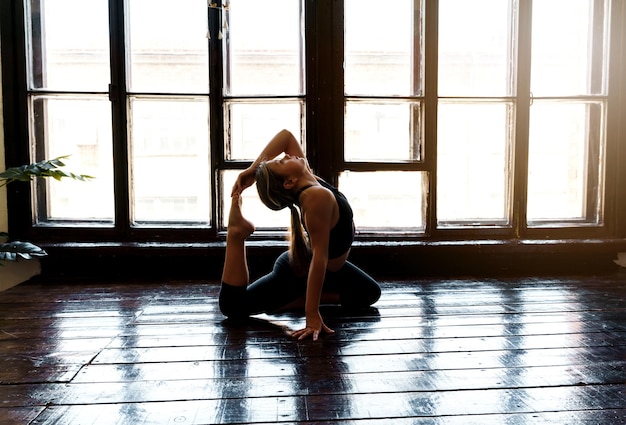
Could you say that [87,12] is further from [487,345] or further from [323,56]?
[487,345]

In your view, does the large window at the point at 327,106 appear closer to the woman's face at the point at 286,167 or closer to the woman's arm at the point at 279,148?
the woman's arm at the point at 279,148

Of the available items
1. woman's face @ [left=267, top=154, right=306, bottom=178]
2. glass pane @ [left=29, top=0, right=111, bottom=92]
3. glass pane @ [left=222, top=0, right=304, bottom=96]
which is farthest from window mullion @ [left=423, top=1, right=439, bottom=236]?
glass pane @ [left=29, top=0, right=111, bottom=92]

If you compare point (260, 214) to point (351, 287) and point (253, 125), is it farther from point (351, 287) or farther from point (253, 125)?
point (351, 287)

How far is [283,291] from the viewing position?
242 centimetres

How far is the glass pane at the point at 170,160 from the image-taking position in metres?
3.39

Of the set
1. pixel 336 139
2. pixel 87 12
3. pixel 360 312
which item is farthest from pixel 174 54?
pixel 360 312

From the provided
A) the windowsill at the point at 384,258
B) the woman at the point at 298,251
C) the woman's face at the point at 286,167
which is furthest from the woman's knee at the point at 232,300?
the windowsill at the point at 384,258

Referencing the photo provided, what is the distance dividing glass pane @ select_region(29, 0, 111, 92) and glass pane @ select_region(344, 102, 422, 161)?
64.3 inches

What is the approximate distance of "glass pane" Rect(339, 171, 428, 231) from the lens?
348 centimetres

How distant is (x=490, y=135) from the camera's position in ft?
11.6

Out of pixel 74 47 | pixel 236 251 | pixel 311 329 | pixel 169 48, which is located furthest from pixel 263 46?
pixel 311 329

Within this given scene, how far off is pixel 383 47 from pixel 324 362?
2337 mm

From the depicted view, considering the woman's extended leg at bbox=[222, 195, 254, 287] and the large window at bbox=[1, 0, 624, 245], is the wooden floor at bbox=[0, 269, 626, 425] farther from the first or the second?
the large window at bbox=[1, 0, 624, 245]

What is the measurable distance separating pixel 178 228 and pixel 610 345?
2511 mm
